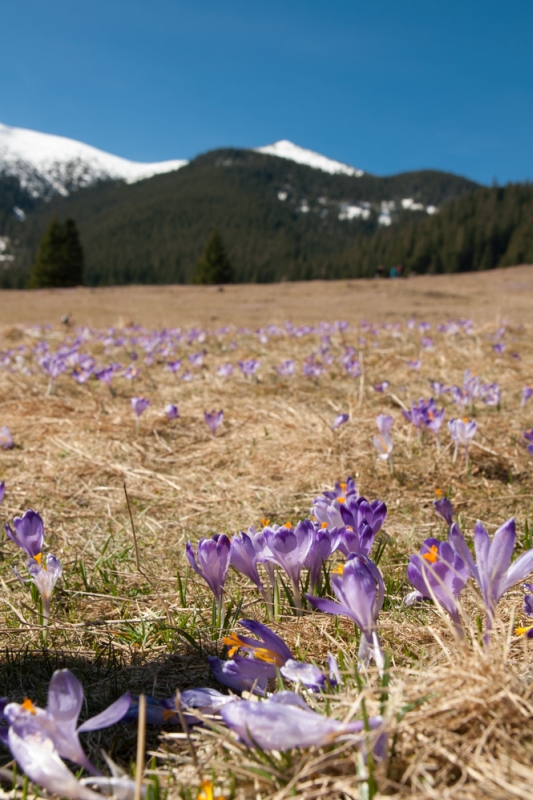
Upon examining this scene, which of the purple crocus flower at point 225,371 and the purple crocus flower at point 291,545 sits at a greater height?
the purple crocus flower at point 225,371

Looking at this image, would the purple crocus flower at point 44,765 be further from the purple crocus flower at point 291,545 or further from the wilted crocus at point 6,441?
the wilted crocus at point 6,441

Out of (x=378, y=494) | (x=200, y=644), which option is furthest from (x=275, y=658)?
(x=378, y=494)

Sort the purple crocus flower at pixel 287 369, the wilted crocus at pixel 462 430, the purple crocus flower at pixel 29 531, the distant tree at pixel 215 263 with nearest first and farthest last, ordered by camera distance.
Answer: the purple crocus flower at pixel 29 531 → the wilted crocus at pixel 462 430 → the purple crocus flower at pixel 287 369 → the distant tree at pixel 215 263

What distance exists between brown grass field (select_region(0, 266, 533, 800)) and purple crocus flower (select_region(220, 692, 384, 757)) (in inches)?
1.1

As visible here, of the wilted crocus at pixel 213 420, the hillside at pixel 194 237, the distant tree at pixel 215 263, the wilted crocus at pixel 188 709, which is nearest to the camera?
the wilted crocus at pixel 188 709

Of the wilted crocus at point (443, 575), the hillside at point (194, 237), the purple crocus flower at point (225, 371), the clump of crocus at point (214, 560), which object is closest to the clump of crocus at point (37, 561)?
the clump of crocus at point (214, 560)

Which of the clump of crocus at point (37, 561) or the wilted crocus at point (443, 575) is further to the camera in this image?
the clump of crocus at point (37, 561)

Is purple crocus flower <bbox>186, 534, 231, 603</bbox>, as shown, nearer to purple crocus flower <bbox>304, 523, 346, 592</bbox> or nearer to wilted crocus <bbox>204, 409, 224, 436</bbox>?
purple crocus flower <bbox>304, 523, 346, 592</bbox>

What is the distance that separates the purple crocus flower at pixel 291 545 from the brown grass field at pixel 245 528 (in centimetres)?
15

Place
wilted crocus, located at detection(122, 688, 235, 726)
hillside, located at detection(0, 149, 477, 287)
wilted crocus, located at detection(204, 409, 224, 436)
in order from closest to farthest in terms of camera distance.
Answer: wilted crocus, located at detection(122, 688, 235, 726) → wilted crocus, located at detection(204, 409, 224, 436) → hillside, located at detection(0, 149, 477, 287)

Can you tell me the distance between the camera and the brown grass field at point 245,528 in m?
0.85

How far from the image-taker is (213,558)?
1.39 meters

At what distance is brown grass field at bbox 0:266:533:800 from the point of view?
0.85 m

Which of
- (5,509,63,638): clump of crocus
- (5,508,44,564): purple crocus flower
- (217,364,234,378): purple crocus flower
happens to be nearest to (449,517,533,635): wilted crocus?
(5,509,63,638): clump of crocus
